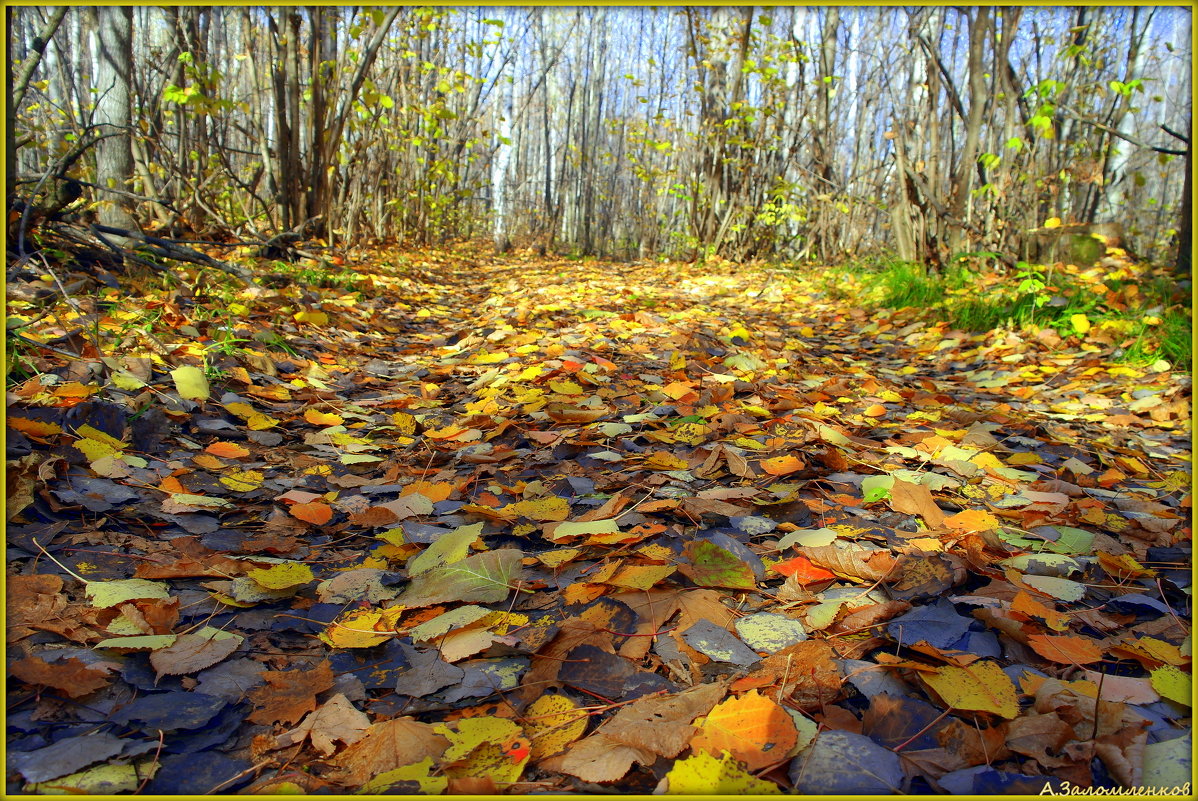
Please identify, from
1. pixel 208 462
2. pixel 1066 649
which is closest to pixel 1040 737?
pixel 1066 649

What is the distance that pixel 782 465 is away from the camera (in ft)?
5.96

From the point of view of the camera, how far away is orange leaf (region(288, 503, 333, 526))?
163 cm

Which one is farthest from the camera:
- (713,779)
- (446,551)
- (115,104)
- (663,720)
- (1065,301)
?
(115,104)

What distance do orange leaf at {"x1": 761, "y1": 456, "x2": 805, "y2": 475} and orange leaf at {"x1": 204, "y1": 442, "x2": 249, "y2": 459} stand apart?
149 cm

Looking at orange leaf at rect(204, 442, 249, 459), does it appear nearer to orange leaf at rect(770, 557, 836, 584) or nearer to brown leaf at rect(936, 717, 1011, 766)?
orange leaf at rect(770, 557, 836, 584)

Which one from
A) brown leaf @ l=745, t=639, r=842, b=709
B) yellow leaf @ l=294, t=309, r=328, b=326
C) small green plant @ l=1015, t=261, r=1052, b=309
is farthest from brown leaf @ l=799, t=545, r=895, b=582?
small green plant @ l=1015, t=261, r=1052, b=309

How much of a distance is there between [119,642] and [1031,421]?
2719 millimetres

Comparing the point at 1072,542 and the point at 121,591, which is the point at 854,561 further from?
the point at 121,591

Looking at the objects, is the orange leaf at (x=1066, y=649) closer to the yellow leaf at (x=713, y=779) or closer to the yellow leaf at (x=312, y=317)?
the yellow leaf at (x=713, y=779)

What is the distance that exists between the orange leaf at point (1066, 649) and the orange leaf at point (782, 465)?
29.8 inches

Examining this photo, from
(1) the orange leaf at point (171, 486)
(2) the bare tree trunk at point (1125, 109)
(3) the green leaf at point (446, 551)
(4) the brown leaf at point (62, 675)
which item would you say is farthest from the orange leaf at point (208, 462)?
(2) the bare tree trunk at point (1125, 109)

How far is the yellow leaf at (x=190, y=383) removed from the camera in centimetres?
224

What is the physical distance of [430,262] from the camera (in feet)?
27.7

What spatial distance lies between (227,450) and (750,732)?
5.59 ft
